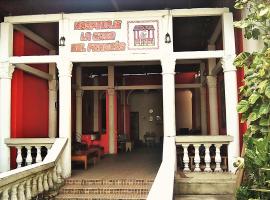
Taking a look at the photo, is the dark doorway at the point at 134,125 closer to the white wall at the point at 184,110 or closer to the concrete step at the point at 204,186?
the white wall at the point at 184,110

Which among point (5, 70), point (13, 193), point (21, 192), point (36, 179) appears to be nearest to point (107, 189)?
point (36, 179)

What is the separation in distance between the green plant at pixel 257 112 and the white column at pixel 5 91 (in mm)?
4827

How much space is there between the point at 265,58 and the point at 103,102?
1192 cm

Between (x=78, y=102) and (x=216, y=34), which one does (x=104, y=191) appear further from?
(x=78, y=102)

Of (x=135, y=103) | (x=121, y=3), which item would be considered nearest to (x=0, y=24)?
(x=121, y=3)

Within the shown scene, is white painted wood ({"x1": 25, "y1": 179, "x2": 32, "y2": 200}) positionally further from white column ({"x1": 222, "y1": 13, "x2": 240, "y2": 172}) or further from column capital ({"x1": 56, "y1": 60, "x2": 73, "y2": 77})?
white column ({"x1": 222, "y1": 13, "x2": 240, "y2": 172})

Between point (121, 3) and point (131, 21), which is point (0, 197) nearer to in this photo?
point (131, 21)

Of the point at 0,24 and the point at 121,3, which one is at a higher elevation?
the point at 121,3

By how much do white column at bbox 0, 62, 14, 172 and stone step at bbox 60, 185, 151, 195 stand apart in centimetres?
163

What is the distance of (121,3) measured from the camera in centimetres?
732

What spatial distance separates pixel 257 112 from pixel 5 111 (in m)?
5.19

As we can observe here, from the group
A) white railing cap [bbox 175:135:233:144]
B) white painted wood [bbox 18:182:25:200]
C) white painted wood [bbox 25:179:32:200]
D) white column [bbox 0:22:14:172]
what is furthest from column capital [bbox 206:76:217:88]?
white painted wood [bbox 18:182:25:200]

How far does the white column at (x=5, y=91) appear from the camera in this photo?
662 cm

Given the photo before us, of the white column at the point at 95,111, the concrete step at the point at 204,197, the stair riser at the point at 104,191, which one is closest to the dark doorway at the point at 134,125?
the white column at the point at 95,111
